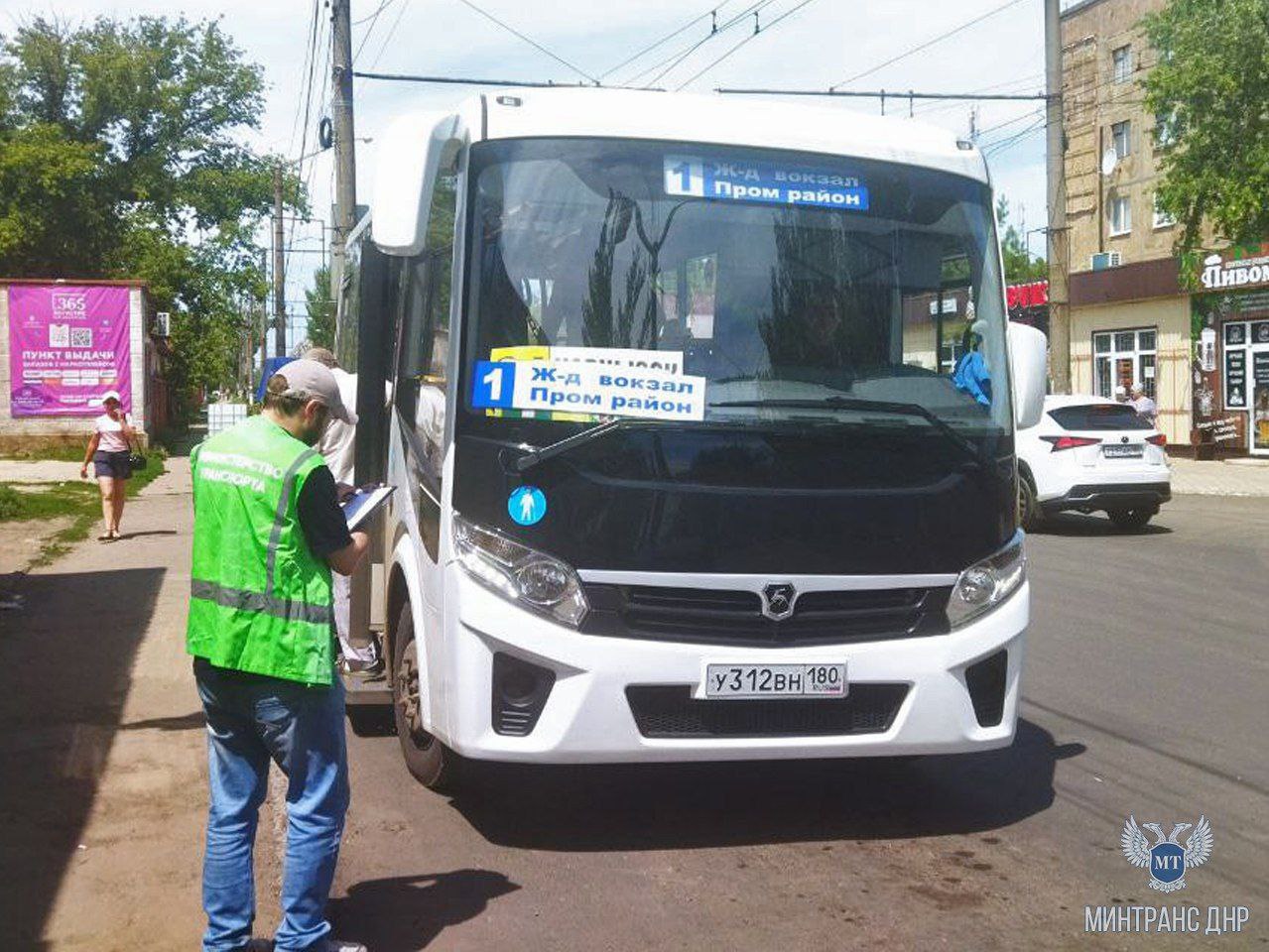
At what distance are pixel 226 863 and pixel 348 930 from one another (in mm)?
583

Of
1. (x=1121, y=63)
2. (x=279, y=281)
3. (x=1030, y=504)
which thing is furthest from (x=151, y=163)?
(x=1030, y=504)

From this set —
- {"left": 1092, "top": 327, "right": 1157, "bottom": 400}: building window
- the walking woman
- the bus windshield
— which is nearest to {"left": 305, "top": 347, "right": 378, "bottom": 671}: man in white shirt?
the bus windshield

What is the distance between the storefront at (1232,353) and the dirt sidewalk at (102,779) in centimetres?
2594

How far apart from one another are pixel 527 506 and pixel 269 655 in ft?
4.37

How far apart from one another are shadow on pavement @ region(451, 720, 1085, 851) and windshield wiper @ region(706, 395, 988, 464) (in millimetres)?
1408

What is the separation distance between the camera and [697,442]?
5.31 meters

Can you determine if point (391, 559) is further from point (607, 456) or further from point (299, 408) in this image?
point (299, 408)

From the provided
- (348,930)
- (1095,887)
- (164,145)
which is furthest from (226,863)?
(164,145)

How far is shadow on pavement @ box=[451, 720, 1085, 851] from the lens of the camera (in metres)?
5.62

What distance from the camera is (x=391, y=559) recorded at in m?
6.50

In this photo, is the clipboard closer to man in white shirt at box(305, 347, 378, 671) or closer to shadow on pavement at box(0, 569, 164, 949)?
shadow on pavement at box(0, 569, 164, 949)

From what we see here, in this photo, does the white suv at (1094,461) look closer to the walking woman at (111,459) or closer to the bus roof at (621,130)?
the walking woman at (111,459)

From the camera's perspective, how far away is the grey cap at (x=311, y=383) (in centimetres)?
431

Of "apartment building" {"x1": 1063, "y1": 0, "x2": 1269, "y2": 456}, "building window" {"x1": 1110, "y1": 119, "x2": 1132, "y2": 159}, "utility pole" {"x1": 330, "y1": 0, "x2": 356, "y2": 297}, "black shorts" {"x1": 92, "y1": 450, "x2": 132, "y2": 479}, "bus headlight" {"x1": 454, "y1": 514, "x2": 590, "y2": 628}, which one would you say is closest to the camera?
"bus headlight" {"x1": 454, "y1": 514, "x2": 590, "y2": 628}
